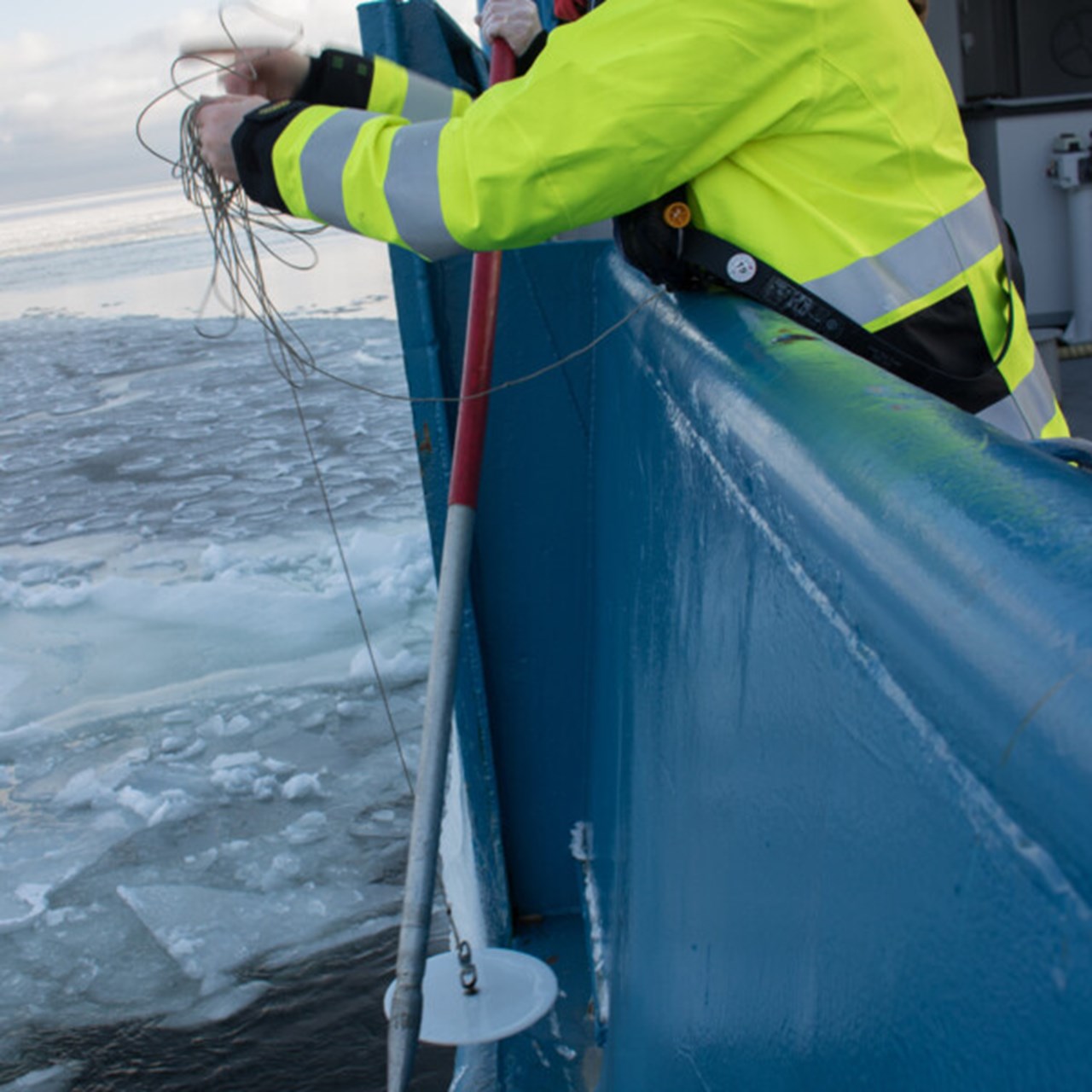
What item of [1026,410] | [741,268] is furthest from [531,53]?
[1026,410]

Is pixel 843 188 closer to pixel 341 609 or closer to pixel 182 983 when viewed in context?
pixel 182 983

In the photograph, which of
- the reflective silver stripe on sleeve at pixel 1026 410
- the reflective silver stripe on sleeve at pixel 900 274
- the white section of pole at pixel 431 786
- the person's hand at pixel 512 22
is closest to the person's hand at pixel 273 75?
the person's hand at pixel 512 22

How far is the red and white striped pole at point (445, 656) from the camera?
1.98 meters

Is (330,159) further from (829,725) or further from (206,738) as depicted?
(206,738)

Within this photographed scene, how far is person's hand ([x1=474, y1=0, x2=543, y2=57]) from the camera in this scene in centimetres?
198

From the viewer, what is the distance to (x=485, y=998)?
7.28 ft

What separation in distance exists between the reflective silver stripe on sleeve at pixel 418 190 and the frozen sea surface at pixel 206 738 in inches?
82.3

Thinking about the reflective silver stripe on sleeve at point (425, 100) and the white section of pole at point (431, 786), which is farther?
the reflective silver stripe on sleeve at point (425, 100)

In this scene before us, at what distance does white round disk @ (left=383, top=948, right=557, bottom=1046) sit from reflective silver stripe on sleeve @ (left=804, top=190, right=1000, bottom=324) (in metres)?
1.26

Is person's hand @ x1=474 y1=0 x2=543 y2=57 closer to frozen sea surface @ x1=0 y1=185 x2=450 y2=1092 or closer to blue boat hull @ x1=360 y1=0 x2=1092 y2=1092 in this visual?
blue boat hull @ x1=360 y1=0 x2=1092 y2=1092

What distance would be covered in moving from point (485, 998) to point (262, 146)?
1.39m

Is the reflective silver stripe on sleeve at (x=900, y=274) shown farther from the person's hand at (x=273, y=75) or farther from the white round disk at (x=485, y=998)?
the white round disk at (x=485, y=998)

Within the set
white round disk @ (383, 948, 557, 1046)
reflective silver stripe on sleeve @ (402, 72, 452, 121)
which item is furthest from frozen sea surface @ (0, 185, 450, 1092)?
reflective silver stripe on sleeve @ (402, 72, 452, 121)

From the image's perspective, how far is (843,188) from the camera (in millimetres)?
1372
